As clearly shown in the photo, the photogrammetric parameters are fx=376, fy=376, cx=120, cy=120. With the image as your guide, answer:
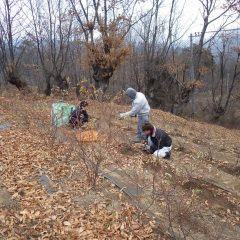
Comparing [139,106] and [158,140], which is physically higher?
[139,106]

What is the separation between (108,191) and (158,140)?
2.33m

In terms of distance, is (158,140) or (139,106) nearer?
(158,140)

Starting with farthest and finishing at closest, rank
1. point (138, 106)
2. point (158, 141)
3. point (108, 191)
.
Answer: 1. point (138, 106)
2. point (158, 141)
3. point (108, 191)

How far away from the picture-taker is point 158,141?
26.3ft

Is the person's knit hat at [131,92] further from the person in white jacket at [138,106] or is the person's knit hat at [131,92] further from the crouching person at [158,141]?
the crouching person at [158,141]

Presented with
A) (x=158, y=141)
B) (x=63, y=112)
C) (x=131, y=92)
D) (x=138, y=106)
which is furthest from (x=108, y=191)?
(x=63, y=112)

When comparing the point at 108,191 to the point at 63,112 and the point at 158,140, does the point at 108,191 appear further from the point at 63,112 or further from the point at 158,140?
the point at 63,112

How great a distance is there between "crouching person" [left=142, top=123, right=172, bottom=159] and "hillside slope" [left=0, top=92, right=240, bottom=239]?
245 millimetres

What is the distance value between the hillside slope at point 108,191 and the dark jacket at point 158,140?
1.06ft

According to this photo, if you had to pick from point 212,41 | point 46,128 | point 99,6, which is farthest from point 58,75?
point 46,128

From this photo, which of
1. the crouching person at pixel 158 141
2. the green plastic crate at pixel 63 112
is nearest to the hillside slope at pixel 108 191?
the crouching person at pixel 158 141

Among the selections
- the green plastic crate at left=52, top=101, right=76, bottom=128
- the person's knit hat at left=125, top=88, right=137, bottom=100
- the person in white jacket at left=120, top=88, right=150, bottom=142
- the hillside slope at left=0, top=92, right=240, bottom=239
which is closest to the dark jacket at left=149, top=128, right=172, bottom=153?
the hillside slope at left=0, top=92, right=240, bottom=239

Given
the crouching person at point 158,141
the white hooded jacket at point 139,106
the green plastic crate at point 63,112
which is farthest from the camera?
the green plastic crate at point 63,112

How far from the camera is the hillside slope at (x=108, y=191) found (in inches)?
192
